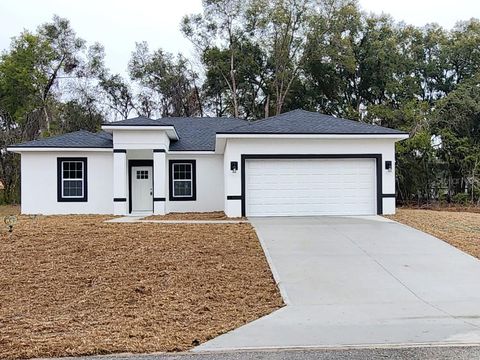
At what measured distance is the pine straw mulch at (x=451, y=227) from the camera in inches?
417

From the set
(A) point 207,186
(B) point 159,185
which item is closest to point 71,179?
(B) point 159,185

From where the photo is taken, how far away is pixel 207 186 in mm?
19188

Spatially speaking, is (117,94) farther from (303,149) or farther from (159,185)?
(303,149)

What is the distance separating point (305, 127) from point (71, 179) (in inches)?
368

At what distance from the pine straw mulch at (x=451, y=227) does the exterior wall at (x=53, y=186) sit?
10818mm

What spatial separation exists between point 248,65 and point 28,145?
18823 mm

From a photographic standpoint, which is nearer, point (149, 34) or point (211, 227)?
point (211, 227)

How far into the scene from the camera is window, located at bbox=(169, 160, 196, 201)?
19094 mm

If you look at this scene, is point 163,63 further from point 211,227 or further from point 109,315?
point 109,315

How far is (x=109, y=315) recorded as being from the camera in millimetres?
6234

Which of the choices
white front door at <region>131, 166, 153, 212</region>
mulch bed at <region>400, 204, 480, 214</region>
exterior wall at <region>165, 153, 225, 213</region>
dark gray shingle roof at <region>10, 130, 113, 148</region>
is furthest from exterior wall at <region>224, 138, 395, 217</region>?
mulch bed at <region>400, 204, 480, 214</region>

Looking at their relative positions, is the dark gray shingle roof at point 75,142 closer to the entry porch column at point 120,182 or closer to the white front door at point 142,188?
the entry porch column at point 120,182

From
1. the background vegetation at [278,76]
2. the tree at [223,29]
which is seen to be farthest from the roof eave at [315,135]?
the tree at [223,29]

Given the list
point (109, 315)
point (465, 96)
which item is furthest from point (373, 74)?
point (109, 315)
